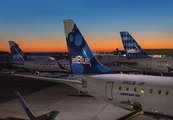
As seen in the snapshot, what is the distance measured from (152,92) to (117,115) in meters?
4.62

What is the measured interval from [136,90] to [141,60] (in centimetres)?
2371

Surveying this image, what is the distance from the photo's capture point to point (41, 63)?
5134cm

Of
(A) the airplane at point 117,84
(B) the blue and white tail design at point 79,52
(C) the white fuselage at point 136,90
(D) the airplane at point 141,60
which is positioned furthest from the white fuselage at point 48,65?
(C) the white fuselage at point 136,90

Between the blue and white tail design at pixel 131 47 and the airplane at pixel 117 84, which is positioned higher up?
the blue and white tail design at pixel 131 47

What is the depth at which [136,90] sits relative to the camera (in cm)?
1268

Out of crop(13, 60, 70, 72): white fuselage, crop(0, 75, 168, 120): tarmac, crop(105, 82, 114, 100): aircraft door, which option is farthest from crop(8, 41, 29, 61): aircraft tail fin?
crop(105, 82, 114, 100): aircraft door

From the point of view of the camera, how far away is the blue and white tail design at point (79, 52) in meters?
16.2

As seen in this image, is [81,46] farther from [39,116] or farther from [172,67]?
[172,67]

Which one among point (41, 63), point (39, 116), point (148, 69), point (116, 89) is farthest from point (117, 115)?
point (41, 63)

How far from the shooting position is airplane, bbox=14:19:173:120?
1177 cm

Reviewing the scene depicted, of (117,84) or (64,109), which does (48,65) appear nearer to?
(64,109)

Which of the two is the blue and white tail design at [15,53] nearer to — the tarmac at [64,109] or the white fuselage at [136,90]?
the tarmac at [64,109]

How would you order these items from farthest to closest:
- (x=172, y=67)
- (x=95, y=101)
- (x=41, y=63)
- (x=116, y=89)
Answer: (x=41, y=63), (x=172, y=67), (x=95, y=101), (x=116, y=89)

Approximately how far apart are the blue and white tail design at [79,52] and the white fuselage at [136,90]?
992 mm
